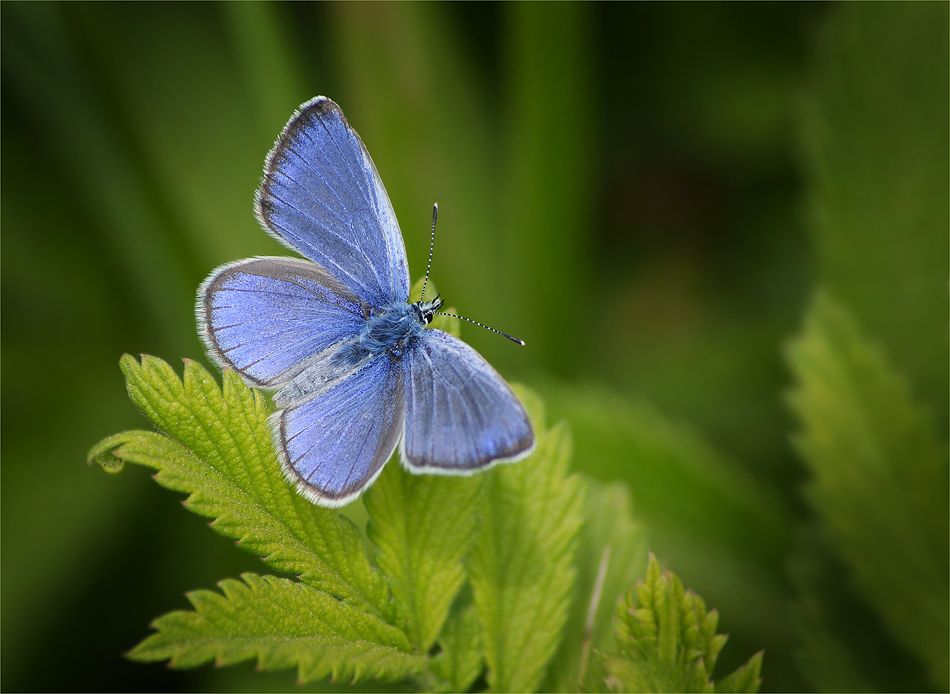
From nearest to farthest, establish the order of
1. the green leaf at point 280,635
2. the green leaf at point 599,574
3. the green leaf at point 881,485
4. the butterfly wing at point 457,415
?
the green leaf at point 280,635 → the butterfly wing at point 457,415 → the green leaf at point 599,574 → the green leaf at point 881,485

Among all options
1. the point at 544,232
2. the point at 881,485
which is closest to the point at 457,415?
the point at 881,485

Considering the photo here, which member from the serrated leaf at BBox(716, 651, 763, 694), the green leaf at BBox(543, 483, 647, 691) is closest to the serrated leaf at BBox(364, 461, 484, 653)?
the green leaf at BBox(543, 483, 647, 691)

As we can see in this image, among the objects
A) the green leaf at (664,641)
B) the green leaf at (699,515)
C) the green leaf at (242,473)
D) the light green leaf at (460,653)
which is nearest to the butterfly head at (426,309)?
the green leaf at (242,473)

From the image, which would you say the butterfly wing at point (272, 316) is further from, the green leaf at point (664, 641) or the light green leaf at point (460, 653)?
the green leaf at point (664, 641)

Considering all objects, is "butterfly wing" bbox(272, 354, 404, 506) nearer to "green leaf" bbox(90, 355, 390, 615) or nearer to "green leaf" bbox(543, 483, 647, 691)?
"green leaf" bbox(90, 355, 390, 615)

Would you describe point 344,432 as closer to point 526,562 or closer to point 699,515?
point 526,562

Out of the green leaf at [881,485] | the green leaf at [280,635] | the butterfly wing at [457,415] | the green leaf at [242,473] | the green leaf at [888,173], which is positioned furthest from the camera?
the green leaf at [888,173]
